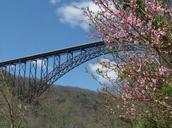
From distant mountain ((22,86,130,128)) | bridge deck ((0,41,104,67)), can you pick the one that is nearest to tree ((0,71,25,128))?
distant mountain ((22,86,130,128))

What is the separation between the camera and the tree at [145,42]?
7.20 metres

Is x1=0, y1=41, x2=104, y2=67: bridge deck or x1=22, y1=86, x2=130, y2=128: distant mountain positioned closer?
x1=22, y1=86, x2=130, y2=128: distant mountain

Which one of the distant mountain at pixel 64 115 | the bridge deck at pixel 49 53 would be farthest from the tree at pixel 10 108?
the bridge deck at pixel 49 53

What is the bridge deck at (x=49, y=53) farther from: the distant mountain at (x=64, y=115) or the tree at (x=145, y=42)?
the tree at (x=145, y=42)

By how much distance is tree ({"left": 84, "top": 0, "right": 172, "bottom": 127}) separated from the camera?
7.20 meters

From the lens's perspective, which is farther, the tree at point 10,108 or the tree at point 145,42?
the tree at point 10,108

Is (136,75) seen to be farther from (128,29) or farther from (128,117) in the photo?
(128,117)

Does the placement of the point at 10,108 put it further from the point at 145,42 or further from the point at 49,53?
the point at 49,53

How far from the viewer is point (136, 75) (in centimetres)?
755

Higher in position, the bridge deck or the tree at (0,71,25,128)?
the bridge deck

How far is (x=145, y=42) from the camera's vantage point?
7.14 meters

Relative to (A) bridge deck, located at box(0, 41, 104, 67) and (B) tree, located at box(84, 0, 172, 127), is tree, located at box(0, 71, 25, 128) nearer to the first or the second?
(B) tree, located at box(84, 0, 172, 127)

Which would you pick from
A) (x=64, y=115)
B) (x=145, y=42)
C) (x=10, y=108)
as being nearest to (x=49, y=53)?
(x=64, y=115)

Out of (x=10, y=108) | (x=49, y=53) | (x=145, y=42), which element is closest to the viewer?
(x=145, y=42)
